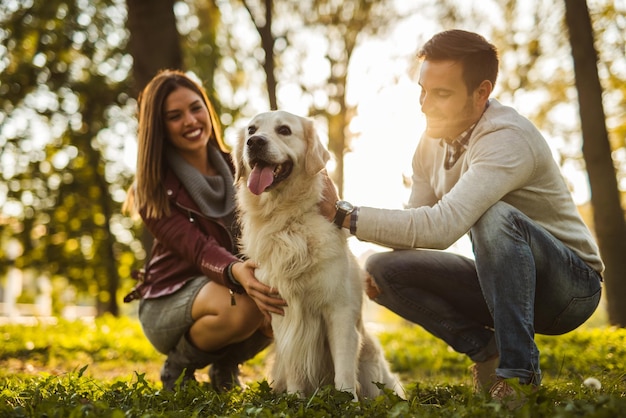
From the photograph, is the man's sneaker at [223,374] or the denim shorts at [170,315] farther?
the man's sneaker at [223,374]

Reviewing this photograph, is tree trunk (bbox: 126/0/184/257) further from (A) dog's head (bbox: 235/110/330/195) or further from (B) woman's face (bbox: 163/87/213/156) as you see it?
(A) dog's head (bbox: 235/110/330/195)

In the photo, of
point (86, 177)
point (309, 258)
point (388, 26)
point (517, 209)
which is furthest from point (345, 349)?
point (86, 177)

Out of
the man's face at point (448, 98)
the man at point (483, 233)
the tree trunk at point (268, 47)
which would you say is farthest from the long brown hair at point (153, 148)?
the tree trunk at point (268, 47)

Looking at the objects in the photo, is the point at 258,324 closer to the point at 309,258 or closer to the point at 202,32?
the point at 309,258

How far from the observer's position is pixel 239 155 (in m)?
3.28

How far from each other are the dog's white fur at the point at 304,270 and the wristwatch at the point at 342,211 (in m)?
0.11

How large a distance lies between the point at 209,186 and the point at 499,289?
1.92 meters

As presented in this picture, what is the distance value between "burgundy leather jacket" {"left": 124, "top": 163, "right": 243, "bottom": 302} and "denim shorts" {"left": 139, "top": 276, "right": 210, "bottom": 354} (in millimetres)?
48

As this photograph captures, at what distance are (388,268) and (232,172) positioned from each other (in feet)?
4.48

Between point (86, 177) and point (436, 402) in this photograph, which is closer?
point (436, 402)

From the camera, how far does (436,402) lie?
8.54 ft

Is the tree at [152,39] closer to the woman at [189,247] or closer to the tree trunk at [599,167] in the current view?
the woman at [189,247]

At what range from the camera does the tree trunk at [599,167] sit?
20.4 feet

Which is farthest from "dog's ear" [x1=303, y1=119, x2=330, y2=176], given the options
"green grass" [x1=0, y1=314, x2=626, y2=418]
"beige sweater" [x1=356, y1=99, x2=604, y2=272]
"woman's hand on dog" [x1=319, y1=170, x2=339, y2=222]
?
"green grass" [x1=0, y1=314, x2=626, y2=418]
